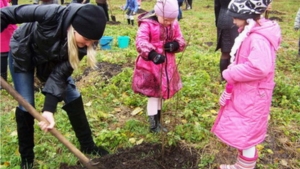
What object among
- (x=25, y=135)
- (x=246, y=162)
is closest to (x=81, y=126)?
(x=25, y=135)

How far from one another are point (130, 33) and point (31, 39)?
5.95 meters

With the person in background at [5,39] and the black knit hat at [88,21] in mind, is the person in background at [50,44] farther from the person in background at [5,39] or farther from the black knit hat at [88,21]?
the person in background at [5,39]

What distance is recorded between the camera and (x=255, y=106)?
231cm

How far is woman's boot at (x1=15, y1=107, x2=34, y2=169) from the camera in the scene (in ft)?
8.30

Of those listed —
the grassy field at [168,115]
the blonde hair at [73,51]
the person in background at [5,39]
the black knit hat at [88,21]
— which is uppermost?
the black knit hat at [88,21]

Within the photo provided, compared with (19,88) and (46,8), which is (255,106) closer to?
(46,8)

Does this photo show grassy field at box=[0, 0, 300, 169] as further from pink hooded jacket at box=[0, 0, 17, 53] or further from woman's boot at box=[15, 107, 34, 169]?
pink hooded jacket at box=[0, 0, 17, 53]

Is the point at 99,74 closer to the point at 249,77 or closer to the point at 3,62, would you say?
the point at 3,62

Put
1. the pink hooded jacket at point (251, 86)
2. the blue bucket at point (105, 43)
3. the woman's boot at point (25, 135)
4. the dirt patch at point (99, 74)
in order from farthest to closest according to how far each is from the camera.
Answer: the blue bucket at point (105, 43), the dirt patch at point (99, 74), the woman's boot at point (25, 135), the pink hooded jacket at point (251, 86)

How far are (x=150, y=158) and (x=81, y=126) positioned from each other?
2.35ft

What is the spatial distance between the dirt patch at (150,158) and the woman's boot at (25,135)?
31cm

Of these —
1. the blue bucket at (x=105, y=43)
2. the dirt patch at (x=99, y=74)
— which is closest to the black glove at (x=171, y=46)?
the dirt patch at (x=99, y=74)

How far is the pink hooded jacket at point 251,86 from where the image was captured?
7.14ft

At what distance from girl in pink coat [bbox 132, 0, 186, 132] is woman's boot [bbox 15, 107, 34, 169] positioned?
3.70 feet
